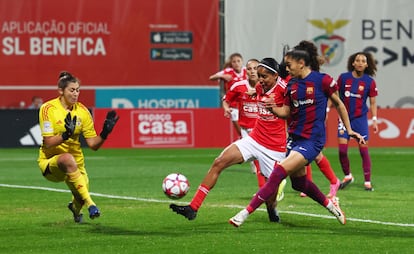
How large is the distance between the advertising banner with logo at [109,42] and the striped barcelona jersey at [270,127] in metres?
23.0

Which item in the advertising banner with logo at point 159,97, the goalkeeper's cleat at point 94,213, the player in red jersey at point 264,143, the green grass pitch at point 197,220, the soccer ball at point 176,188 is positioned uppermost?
the player in red jersey at point 264,143

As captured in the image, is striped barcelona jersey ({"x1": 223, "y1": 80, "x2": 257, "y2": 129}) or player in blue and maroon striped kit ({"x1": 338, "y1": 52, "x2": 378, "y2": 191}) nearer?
striped barcelona jersey ({"x1": 223, "y1": 80, "x2": 257, "y2": 129})

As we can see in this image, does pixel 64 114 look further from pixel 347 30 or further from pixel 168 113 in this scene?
pixel 347 30

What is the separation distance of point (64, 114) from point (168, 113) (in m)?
19.1

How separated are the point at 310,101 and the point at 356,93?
6.83 meters

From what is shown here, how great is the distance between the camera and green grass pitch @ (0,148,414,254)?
10867 millimetres

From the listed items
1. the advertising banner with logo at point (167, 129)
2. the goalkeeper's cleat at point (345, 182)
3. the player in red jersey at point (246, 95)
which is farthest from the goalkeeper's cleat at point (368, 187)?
the advertising banner with logo at point (167, 129)

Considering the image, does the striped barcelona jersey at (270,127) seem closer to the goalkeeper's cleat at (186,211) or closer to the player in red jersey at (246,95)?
the goalkeeper's cleat at (186,211)

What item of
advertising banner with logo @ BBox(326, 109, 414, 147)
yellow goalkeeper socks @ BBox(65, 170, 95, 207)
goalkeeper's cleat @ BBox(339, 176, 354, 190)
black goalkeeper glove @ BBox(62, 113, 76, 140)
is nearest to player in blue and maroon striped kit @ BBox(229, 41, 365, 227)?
yellow goalkeeper socks @ BBox(65, 170, 95, 207)

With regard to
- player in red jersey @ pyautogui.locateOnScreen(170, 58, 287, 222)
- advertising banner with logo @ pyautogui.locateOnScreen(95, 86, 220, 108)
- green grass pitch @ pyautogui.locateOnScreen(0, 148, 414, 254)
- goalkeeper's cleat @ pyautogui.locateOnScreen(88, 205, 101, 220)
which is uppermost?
player in red jersey @ pyautogui.locateOnScreen(170, 58, 287, 222)

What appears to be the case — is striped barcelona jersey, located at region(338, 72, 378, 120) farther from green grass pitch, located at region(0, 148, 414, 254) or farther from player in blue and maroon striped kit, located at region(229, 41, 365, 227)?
player in blue and maroon striped kit, located at region(229, 41, 365, 227)

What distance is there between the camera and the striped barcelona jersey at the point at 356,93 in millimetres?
18609

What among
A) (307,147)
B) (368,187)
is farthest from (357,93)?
(307,147)

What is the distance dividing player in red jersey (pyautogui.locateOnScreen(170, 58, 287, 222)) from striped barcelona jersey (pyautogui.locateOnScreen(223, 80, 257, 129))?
1.83 m
